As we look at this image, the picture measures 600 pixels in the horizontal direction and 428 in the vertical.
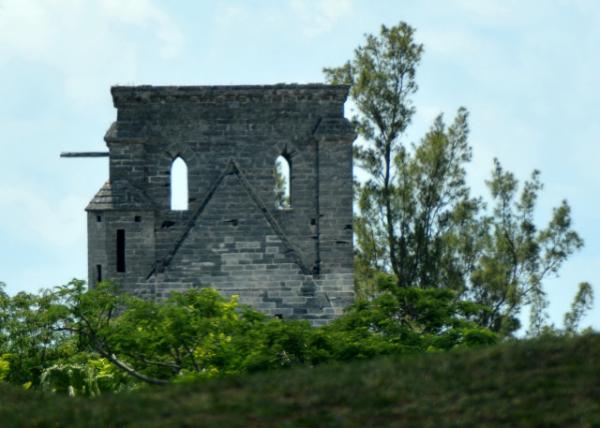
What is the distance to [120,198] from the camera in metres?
38.1

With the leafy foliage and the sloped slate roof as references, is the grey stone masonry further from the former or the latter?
the leafy foliage

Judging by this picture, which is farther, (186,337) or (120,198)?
(120,198)

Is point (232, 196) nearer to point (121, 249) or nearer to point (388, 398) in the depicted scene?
point (121, 249)

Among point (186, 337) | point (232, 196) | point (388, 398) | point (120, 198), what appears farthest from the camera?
point (232, 196)

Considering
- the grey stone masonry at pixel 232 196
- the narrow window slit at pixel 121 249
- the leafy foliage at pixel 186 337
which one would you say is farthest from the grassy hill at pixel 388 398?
the narrow window slit at pixel 121 249

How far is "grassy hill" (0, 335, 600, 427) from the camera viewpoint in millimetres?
17984

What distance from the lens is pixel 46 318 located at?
108 ft

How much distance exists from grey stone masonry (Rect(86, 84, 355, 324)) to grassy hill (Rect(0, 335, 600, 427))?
17.4 m

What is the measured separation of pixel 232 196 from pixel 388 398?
20.1 meters

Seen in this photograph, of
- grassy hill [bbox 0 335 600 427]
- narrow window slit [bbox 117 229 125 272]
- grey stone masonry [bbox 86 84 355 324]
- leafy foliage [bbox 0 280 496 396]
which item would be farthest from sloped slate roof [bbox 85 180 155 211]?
grassy hill [bbox 0 335 600 427]

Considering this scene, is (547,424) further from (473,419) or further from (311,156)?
(311,156)

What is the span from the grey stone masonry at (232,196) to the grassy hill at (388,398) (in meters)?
17.4

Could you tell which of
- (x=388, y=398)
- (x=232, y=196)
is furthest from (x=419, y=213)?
(x=388, y=398)

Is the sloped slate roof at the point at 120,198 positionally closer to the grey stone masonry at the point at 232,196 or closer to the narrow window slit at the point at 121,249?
the grey stone masonry at the point at 232,196
